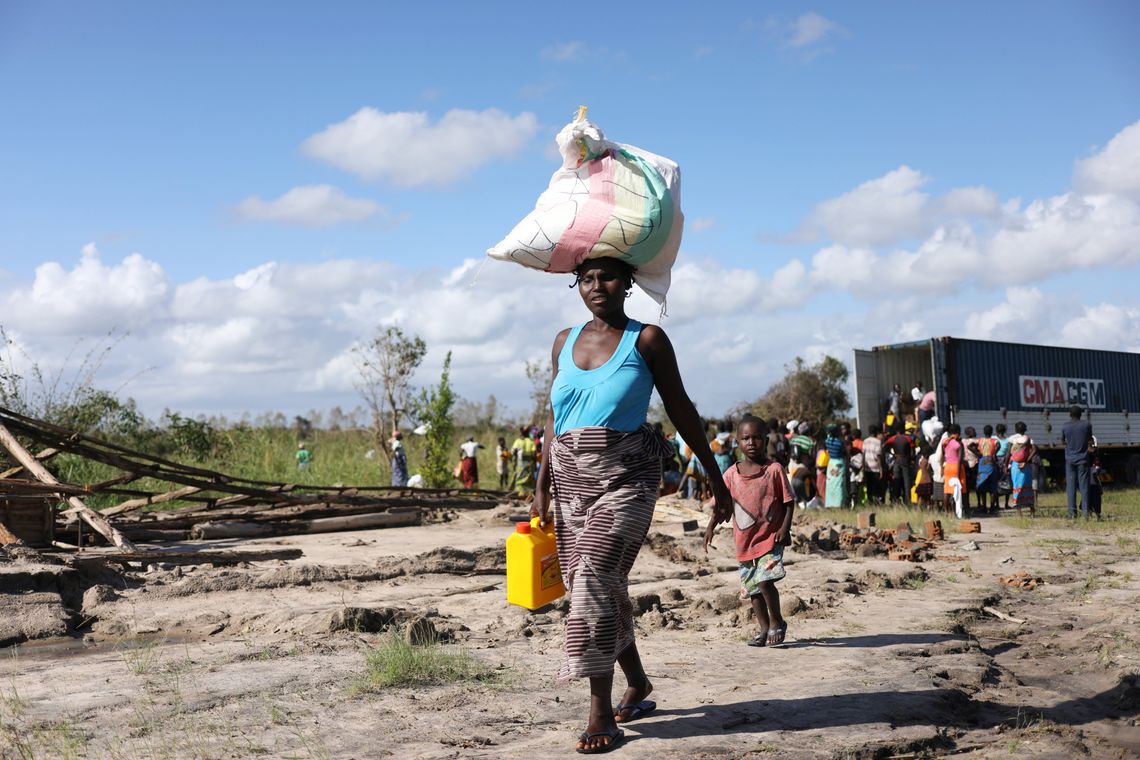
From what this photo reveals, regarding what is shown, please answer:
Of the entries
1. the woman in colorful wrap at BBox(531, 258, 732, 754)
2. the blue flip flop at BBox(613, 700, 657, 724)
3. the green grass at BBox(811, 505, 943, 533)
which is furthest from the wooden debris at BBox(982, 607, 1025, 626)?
the green grass at BBox(811, 505, 943, 533)

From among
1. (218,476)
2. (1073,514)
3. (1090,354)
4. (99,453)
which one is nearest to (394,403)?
(218,476)

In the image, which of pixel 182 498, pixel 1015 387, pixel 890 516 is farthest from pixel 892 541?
pixel 1015 387

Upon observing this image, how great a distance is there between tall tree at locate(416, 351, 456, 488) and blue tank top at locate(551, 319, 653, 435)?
17.0 meters

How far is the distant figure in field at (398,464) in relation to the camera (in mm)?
20156

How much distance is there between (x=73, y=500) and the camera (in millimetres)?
10641

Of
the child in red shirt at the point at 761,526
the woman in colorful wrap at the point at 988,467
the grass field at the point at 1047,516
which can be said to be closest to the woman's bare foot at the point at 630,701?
the child in red shirt at the point at 761,526

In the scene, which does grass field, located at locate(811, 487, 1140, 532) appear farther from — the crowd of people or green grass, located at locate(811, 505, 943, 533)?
the crowd of people

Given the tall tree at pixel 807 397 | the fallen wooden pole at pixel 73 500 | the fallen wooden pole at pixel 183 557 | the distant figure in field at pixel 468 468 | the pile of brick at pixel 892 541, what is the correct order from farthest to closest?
the tall tree at pixel 807 397 → the distant figure in field at pixel 468 468 → the pile of brick at pixel 892 541 → the fallen wooden pole at pixel 73 500 → the fallen wooden pole at pixel 183 557

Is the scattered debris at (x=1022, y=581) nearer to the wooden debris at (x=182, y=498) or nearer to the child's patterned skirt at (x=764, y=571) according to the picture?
the child's patterned skirt at (x=764, y=571)

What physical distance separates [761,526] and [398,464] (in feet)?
48.6

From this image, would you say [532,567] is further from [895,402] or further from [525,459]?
[895,402]

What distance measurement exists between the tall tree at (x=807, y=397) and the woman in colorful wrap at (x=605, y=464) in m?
27.3

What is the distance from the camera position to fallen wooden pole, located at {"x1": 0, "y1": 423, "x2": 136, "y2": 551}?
10.2 m

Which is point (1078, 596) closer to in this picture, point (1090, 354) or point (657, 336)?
point (657, 336)
